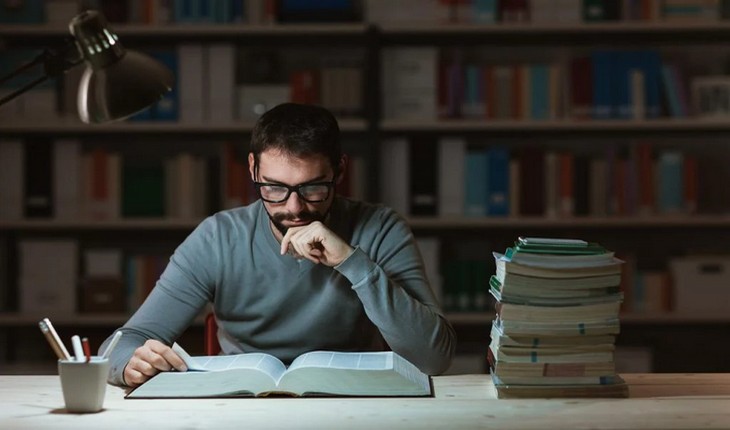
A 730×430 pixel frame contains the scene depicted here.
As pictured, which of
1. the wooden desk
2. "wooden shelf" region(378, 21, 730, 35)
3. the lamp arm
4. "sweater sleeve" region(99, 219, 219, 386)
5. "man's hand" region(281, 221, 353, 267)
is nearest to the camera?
the wooden desk

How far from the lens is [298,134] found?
200 centimetres

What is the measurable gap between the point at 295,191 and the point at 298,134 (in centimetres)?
12

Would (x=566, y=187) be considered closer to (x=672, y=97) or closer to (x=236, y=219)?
(x=672, y=97)

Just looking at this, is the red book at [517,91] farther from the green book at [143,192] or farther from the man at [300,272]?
the man at [300,272]

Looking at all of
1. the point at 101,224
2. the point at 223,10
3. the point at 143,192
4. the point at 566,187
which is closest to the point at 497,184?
the point at 566,187

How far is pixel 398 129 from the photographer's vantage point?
3705mm

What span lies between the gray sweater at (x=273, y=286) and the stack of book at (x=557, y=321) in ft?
1.40

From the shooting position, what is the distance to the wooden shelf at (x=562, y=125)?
366 centimetres

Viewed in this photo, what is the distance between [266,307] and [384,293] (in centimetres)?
32

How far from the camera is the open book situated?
1.62 meters

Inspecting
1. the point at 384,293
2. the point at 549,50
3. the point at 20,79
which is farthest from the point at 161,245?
the point at 384,293

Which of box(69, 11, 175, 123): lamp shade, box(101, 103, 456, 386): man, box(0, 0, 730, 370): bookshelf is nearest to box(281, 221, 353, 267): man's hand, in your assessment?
box(101, 103, 456, 386): man

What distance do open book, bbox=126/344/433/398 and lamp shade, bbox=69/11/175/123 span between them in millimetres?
442

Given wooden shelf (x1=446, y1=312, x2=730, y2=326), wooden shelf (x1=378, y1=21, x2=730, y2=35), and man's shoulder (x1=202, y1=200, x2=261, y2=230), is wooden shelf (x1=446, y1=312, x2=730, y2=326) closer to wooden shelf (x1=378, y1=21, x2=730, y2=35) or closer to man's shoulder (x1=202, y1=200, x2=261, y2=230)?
wooden shelf (x1=378, y1=21, x2=730, y2=35)
